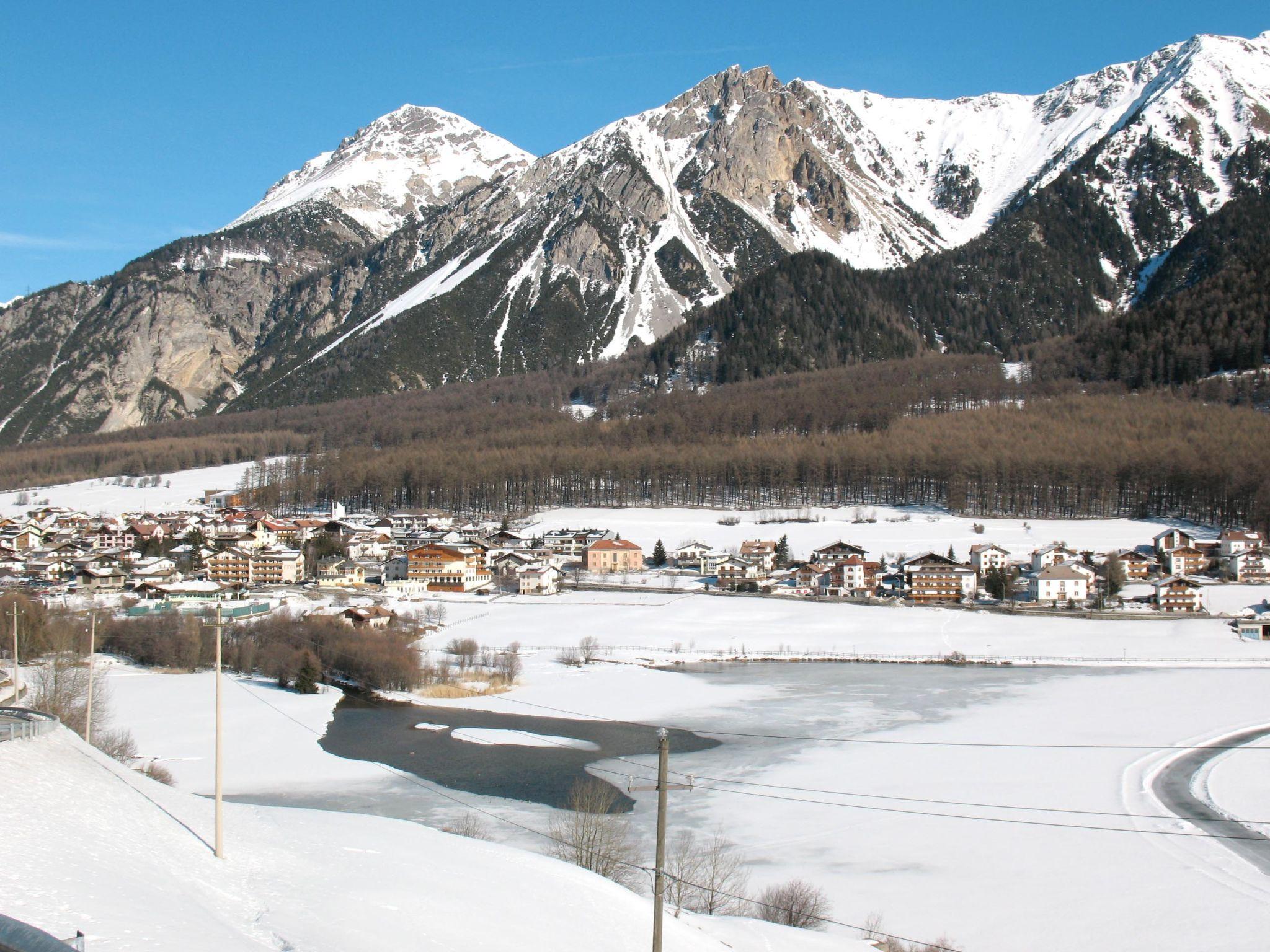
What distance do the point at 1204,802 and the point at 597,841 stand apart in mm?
12392

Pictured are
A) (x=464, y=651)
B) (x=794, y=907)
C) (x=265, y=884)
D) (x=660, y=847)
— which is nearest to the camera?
(x=660, y=847)

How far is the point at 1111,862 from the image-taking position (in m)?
17.1

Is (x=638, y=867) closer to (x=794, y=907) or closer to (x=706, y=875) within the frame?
(x=706, y=875)

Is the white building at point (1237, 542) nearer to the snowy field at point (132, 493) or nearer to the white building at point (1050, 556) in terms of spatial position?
the white building at point (1050, 556)

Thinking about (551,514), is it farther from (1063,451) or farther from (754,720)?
(754,720)

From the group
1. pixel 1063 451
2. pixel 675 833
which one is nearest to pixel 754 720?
pixel 675 833

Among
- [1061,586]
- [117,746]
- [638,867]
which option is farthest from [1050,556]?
[117,746]

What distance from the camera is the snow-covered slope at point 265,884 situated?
899cm

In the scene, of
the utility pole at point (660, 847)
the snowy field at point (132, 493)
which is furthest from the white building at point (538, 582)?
the snowy field at point (132, 493)

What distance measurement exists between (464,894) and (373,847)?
109 inches

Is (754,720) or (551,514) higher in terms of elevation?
(551,514)

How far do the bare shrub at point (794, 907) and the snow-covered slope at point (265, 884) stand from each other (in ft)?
3.98

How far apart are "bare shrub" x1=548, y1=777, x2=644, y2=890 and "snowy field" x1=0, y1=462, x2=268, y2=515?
8686cm

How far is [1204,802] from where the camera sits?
2027 centimetres
